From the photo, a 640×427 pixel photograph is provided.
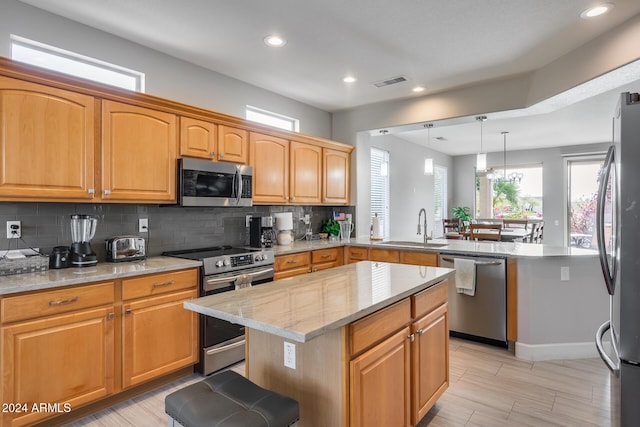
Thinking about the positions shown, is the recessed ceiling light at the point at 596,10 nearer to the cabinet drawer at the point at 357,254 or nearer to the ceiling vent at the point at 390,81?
the ceiling vent at the point at 390,81

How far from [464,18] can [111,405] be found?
3.74m

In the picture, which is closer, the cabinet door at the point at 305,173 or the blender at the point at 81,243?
the blender at the point at 81,243

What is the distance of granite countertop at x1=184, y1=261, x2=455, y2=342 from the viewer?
4.45 ft

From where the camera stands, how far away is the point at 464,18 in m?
2.69

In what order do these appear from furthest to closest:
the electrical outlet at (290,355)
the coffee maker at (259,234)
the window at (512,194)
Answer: the window at (512,194) → the coffee maker at (259,234) → the electrical outlet at (290,355)

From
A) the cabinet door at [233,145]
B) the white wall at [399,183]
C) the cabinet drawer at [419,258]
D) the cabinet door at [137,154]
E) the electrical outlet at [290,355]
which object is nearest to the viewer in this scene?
the electrical outlet at [290,355]

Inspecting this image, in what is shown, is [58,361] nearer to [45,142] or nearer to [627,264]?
[45,142]

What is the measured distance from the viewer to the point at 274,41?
3051 millimetres

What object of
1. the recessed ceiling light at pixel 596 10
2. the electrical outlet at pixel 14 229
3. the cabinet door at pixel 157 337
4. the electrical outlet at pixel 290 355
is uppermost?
the recessed ceiling light at pixel 596 10

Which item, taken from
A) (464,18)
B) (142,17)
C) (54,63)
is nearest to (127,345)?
(54,63)

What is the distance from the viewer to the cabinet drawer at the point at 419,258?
3.77m

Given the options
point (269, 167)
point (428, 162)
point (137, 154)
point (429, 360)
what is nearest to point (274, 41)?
point (269, 167)

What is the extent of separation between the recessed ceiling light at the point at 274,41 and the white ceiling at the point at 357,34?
58 mm

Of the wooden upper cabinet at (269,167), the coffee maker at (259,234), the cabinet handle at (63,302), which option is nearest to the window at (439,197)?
the wooden upper cabinet at (269,167)
